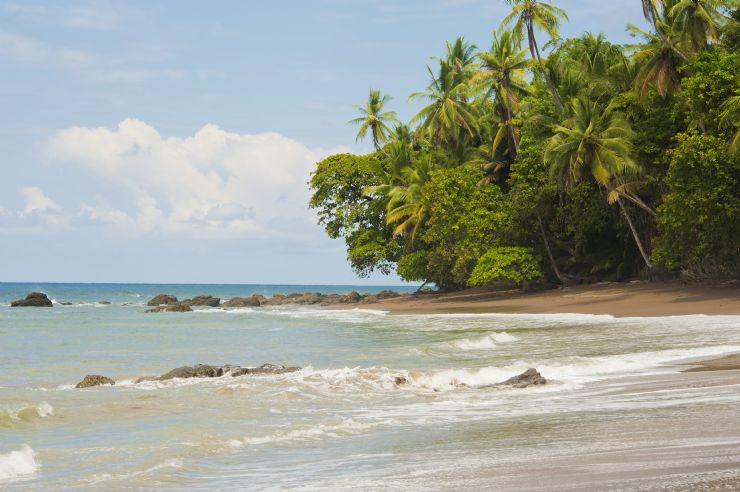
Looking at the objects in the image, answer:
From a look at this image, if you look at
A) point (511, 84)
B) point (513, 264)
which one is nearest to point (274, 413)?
point (513, 264)

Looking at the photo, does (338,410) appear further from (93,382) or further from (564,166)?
(564,166)

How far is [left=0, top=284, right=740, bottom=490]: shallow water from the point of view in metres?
6.38

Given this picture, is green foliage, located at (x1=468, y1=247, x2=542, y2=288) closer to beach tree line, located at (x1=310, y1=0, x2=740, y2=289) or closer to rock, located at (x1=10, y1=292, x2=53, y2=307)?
beach tree line, located at (x1=310, y1=0, x2=740, y2=289)

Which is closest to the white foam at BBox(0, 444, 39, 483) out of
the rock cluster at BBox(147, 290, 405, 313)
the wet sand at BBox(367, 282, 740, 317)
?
the wet sand at BBox(367, 282, 740, 317)

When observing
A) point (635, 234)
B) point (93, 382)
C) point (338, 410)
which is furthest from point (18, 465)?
point (635, 234)

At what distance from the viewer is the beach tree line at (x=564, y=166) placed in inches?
1046

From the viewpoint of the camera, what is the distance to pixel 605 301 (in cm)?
3000

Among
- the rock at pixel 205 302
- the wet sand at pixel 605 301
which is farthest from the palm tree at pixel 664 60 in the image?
the rock at pixel 205 302

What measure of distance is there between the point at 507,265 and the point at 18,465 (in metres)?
32.2

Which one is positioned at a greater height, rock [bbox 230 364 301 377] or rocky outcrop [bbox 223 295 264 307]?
rocky outcrop [bbox 223 295 264 307]

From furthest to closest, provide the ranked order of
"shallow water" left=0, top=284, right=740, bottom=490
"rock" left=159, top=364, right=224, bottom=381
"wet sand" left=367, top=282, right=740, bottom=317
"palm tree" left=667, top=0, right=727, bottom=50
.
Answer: "palm tree" left=667, top=0, right=727, bottom=50, "wet sand" left=367, top=282, right=740, bottom=317, "rock" left=159, top=364, right=224, bottom=381, "shallow water" left=0, top=284, right=740, bottom=490

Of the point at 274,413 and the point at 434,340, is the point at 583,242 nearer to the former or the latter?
the point at 434,340

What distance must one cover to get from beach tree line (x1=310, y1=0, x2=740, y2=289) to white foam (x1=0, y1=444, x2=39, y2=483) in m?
21.8

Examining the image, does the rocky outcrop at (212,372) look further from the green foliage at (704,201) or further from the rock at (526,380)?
the green foliage at (704,201)
